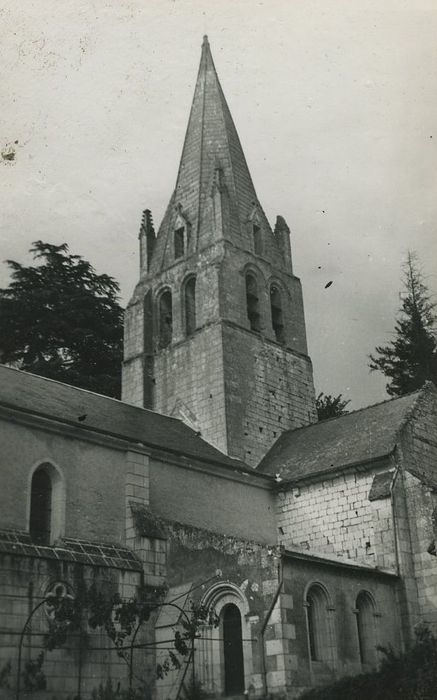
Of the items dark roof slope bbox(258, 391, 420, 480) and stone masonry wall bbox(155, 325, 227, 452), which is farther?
stone masonry wall bbox(155, 325, 227, 452)

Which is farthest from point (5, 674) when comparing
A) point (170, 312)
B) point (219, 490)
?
point (170, 312)

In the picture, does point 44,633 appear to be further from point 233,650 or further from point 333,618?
point 333,618

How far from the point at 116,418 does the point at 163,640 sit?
6.52 metres

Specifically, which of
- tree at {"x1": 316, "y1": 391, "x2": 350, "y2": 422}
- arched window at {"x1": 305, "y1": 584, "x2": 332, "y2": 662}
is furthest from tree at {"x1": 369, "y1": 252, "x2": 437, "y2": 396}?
arched window at {"x1": 305, "y1": 584, "x2": 332, "y2": 662}

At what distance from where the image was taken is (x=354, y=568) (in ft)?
64.6

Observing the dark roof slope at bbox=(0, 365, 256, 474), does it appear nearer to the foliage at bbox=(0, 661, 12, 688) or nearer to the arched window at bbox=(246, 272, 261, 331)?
the foliage at bbox=(0, 661, 12, 688)

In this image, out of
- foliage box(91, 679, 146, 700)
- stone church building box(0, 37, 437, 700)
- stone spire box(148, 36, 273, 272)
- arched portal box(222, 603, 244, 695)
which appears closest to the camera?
foliage box(91, 679, 146, 700)

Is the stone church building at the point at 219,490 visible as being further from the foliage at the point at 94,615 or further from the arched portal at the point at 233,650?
the foliage at the point at 94,615

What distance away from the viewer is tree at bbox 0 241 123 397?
3597cm

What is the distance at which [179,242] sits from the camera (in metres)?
31.9

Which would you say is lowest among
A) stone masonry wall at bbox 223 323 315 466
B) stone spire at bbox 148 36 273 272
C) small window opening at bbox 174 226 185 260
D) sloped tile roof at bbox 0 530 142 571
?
sloped tile roof at bbox 0 530 142 571

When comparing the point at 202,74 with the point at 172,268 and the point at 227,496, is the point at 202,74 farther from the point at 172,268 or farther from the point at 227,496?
the point at 227,496

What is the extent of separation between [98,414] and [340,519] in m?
7.40

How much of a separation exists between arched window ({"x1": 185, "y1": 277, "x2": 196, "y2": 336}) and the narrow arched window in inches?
454
